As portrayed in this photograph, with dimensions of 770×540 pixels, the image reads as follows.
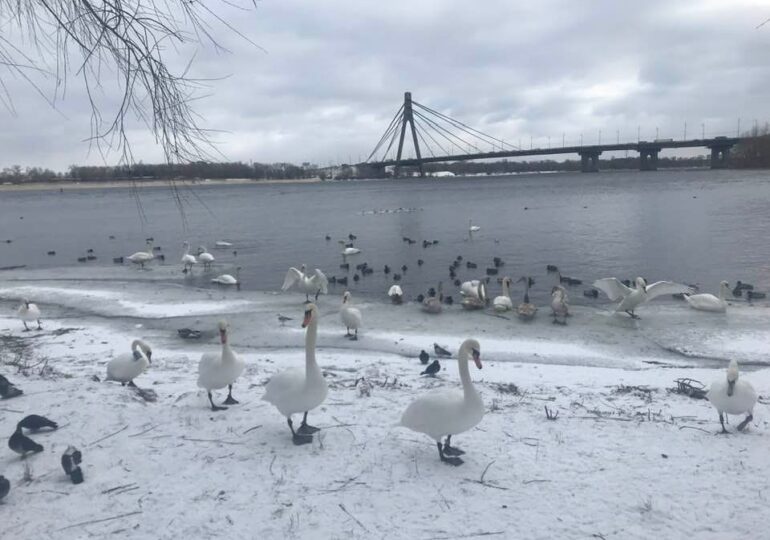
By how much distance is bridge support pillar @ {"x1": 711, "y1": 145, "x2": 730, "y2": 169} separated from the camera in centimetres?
10120

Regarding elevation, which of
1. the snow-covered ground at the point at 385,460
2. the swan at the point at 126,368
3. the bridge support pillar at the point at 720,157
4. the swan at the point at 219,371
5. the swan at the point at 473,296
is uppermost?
the bridge support pillar at the point at 720,157

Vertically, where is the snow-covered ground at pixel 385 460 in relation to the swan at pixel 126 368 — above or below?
below

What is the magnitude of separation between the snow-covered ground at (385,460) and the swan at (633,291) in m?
3.46

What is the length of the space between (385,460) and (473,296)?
887cm

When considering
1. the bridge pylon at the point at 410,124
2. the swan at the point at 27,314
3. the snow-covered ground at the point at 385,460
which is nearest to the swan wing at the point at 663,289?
the snow-covered ground at the point at 385,460

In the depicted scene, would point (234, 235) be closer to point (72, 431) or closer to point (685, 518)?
point (72, 431)

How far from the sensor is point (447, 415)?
174 inches

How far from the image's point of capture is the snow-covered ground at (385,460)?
11.8 feet

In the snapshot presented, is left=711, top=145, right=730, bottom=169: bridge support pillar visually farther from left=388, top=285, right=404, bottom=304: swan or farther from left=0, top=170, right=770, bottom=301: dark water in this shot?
left=388, top=285, right=404, bottom=304: swan

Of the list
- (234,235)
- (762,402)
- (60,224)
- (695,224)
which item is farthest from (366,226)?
(762,402)

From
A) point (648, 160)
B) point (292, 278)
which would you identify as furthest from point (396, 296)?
point (648, 160)

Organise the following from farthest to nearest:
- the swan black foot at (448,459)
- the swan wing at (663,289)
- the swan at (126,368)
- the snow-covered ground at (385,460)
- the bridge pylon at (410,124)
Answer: the bridge pylon at (410,124) < the swan wing at (663,289) < the swan at (126,368) < the swan black foot at (448,459) < the snow-covered ground at (385,460)

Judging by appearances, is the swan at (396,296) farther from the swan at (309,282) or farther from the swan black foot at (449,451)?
the swan black foot at (449,451)

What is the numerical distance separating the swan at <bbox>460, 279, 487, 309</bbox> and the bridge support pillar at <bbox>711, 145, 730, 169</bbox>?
339 ft
